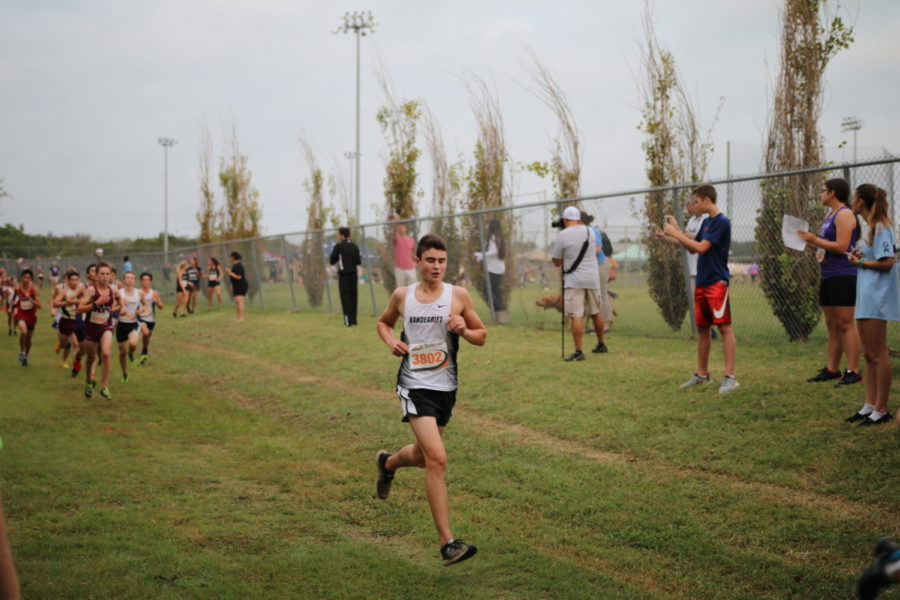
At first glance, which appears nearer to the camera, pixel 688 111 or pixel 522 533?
pixel 522 533

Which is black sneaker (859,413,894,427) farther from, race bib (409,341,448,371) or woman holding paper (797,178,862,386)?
race bib (409,341,448,371)

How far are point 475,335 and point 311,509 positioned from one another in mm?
2225

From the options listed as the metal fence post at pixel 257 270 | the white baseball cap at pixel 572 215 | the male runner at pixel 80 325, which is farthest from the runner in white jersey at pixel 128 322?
the metal fence post at pixel 257 270

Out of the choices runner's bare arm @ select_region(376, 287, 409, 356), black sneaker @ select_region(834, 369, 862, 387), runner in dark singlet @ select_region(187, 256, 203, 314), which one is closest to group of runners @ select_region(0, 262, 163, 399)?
runner's bare arm @ select_region(376, 287, 409, 356)

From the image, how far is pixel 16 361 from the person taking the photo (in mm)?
17203

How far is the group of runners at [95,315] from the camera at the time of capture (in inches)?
479

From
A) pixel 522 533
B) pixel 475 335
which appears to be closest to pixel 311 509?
pixel 522 533

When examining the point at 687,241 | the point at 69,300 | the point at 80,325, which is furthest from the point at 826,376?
the point at 80,325

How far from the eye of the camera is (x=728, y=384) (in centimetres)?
865

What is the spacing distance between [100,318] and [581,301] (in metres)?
7.10

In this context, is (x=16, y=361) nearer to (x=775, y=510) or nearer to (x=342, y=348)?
(x=342, y=348)

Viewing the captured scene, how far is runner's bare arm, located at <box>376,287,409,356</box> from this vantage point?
17.9ft

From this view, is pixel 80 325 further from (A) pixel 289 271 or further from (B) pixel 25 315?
(A) pixel 289 271

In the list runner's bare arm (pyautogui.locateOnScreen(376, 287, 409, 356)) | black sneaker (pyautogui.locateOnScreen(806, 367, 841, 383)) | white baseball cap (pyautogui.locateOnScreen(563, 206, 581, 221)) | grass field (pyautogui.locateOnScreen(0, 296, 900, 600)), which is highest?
white baseball cap (pyautogui.locateOnScreen(563, 206, 581, 221))
